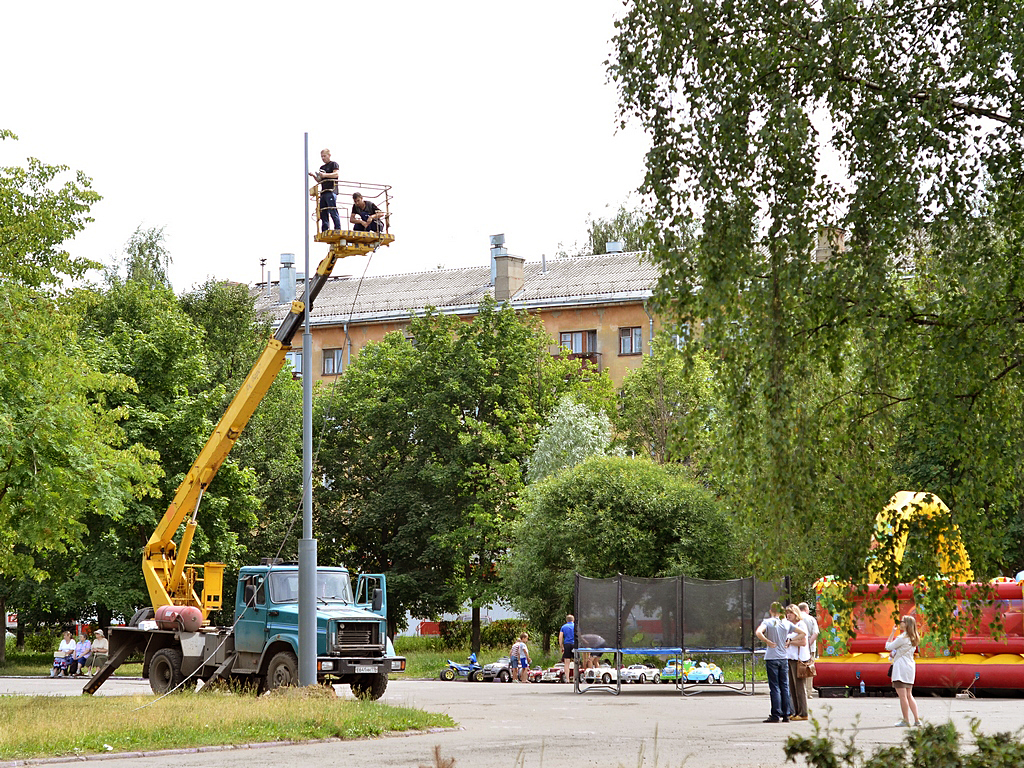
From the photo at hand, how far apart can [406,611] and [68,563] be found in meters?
14.4

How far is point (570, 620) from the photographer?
36.9m

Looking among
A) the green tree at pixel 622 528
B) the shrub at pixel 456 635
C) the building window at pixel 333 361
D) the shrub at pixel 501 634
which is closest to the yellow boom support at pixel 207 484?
the green tree at pixel 622 528

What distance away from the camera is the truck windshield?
2650 centimetres

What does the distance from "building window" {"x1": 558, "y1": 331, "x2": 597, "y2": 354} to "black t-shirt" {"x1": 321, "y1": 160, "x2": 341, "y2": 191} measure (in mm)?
42504

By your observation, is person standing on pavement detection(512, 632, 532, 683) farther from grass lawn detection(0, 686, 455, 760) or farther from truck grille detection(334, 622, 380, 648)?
grass lawn detection(0, 686, 455, 760)

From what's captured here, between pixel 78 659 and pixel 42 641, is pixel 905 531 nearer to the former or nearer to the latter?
pixel 78 659

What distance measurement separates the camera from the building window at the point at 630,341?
6600cm

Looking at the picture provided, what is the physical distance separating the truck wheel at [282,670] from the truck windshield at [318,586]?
3.70 ft

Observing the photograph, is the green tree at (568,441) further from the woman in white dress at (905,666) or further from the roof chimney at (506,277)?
the woman in white dress at (905,666)

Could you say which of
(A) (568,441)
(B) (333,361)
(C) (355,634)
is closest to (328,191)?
(C) (355,634)

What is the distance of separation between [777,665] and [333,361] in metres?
55.8

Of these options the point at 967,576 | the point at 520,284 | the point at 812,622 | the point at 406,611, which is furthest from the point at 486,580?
the point at 967,576

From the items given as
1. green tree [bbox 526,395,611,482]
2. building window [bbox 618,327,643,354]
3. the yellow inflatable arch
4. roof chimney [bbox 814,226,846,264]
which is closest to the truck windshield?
the yellow inflatable arch

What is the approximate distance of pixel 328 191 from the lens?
80.3 ft
